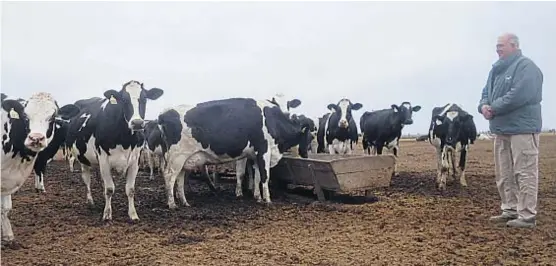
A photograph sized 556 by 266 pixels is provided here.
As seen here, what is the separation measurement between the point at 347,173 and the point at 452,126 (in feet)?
12.8

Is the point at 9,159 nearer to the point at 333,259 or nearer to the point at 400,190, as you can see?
the point at 333,259

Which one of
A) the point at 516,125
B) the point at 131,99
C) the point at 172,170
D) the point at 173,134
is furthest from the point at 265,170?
the point at 516,125

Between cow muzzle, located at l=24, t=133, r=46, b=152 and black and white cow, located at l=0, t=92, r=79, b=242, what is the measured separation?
14cm

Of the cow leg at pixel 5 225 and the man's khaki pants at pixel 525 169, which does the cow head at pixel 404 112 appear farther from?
the cow leg at pixel 5 225

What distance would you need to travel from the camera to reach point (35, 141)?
6.65 meters

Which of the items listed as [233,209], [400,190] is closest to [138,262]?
[233,209]

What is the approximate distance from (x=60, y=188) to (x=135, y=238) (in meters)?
6.32

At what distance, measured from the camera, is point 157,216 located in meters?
9.19

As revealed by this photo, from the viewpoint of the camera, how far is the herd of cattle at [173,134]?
7129 millimetres

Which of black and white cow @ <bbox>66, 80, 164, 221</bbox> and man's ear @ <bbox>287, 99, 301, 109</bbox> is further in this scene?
man's ear @ <bbox>287, 99, 301, 109</bbox>

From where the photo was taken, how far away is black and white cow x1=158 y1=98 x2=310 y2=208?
412 inches

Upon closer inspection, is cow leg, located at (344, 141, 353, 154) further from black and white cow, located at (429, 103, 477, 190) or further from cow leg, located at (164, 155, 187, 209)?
cow leg, located at (164, 155, 187, 209)

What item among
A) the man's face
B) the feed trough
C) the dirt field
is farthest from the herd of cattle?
the man's face

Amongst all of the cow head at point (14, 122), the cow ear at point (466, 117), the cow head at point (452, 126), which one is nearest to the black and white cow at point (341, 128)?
the cow head at point (452, 126)
